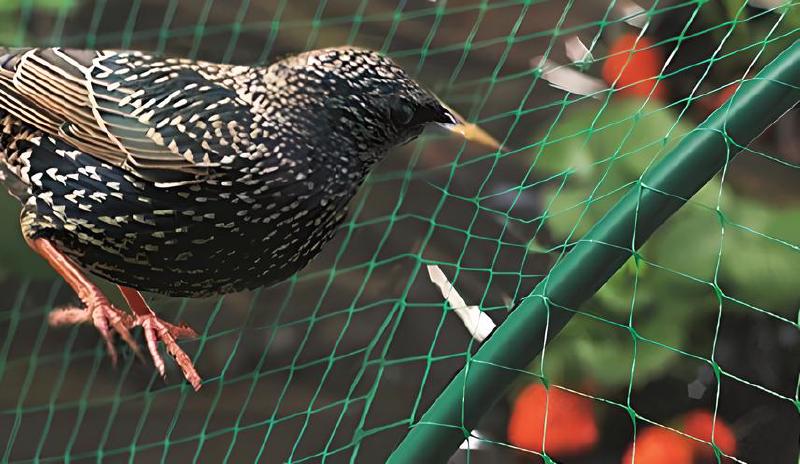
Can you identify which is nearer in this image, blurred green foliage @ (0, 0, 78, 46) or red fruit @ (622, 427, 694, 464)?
red fruit @ (622, 427, 694, 464)

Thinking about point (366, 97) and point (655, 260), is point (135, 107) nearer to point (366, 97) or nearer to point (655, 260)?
point (366, 97)

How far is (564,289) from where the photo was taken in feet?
4.09

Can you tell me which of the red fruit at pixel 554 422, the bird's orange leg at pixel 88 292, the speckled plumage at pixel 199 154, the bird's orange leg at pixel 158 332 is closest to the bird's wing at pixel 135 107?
the speckled plumage at pixel 199 154

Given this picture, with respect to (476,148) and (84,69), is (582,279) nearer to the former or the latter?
(84,69)

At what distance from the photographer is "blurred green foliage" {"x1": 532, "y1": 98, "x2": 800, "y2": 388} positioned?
6.25 ft

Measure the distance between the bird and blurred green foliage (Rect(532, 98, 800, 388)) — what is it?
0.59 metres

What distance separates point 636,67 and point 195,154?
1013mm

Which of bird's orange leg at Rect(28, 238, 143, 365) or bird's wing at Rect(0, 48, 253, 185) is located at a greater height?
bird's wing at Rect(0, 48, 253, 185)

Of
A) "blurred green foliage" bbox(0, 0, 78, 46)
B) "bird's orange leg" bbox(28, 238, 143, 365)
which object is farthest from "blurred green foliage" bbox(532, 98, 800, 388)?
"blurred green foliage" bbox(0, 0, 78, 46)

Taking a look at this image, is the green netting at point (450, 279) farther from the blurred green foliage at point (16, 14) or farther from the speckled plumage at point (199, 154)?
the speckled plumage at point (199, 154)

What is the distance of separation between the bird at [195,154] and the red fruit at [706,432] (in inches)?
36.9

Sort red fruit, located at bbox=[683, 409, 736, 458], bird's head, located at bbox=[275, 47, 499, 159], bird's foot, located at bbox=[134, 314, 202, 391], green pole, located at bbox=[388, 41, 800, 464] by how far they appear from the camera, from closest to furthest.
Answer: green pole, located at bbox=[388, 41, 800, 464] < bird's head, located at bbox=[275, 47, 499, 159] < bird's foot, located at bbox=[134, 314, 202, 391] < red fruit, located at bbox=[683, 409, 736, 458]

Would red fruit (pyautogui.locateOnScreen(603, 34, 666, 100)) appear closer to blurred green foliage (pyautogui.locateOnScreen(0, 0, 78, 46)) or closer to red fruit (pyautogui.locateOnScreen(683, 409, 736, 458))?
red fruit (pyautogui.locateOnScreen(683, 409, 736, 458))

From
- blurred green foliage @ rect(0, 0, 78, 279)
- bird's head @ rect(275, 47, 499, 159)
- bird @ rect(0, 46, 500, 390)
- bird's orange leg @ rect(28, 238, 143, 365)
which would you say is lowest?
blurred green foliage @ rect(0, 0, 78, 279)
